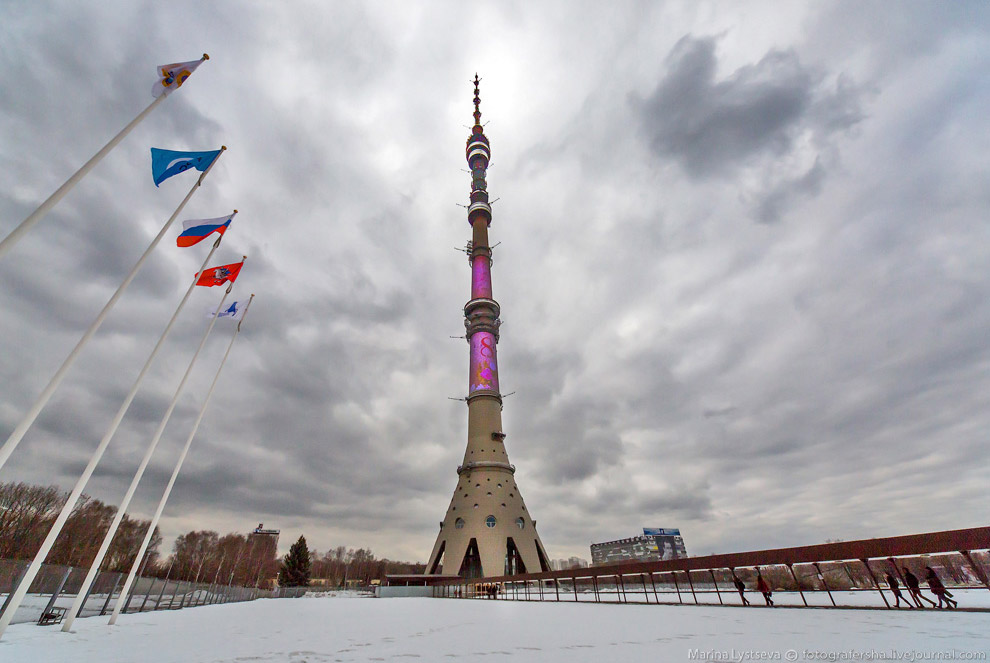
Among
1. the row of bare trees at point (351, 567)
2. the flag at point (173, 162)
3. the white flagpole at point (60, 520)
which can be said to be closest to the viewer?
the white flagpole at point (60, 520)

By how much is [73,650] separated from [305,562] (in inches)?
3608

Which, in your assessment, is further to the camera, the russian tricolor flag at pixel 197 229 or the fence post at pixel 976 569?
the russian tricolor flag at pixel 197 229

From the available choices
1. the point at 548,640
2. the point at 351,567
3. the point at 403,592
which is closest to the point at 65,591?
the point at 548,640

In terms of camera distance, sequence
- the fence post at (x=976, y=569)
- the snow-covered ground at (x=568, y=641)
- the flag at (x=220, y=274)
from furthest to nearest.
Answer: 1. the flag at (x=220, y=274)
2. the fence post at (x=976, y=569)
3. the snow-covered ground at (x=568, y=641)

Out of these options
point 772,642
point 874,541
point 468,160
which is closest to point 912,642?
point 772,642

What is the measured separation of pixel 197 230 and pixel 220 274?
2.99 meters

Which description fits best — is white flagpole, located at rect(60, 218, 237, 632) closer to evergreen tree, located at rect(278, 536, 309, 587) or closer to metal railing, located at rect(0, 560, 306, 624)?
metal railing, located at rect(0, 560, 306, 624)

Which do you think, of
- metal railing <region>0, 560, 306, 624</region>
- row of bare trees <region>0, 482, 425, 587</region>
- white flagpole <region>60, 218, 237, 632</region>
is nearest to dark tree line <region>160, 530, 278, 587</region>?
row of bare trees <region>0, 482, 425, 587</region>

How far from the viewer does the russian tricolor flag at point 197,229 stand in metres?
14.9

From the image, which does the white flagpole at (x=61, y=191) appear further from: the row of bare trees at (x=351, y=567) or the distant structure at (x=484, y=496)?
the row of bare trees at (x=351, y=567)

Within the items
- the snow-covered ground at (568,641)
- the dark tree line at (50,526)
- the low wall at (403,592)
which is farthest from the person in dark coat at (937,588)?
the dark tree line at (50,526)

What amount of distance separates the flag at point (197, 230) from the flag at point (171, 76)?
4.46 m

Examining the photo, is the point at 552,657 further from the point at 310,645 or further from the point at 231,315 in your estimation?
the point at 231,315

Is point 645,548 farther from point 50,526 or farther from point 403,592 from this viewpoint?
point 50,526
